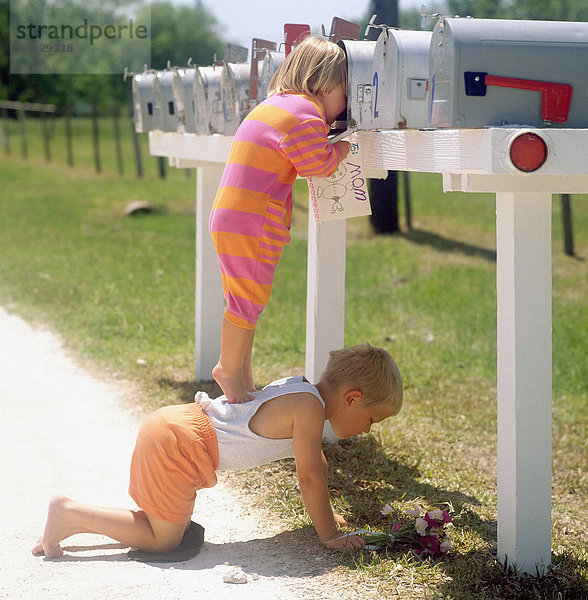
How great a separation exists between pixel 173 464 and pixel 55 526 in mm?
444

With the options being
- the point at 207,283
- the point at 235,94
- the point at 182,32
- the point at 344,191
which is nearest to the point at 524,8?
the point at 207,283

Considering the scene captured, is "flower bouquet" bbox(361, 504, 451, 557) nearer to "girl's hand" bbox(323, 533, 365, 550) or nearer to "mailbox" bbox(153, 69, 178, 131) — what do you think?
"girl's hand" bbox(323, 533, 365, 550)

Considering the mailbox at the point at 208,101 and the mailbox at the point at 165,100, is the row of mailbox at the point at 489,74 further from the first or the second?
the mailbox at the point at 165,100

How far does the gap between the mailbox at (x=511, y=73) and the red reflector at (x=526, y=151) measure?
119 mm

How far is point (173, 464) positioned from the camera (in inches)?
112

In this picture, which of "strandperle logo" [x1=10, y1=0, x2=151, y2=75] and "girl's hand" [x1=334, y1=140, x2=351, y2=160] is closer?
"girl's hand" [x1=334, y1=140, x2=351, y2=160]

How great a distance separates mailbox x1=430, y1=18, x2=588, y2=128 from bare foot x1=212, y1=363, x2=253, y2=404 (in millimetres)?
1228

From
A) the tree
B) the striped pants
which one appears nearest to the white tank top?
the striped pants

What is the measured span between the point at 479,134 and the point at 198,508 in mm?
1922

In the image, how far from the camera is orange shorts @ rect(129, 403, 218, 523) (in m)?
2.85

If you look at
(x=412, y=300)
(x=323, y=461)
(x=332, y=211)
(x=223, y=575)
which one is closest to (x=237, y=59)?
(x=332, y=211)

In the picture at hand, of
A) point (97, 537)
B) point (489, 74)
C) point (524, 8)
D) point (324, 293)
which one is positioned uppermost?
point (524, 8)

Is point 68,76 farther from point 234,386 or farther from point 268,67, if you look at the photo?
point 234,386

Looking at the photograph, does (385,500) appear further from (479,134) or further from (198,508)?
(479,134)
